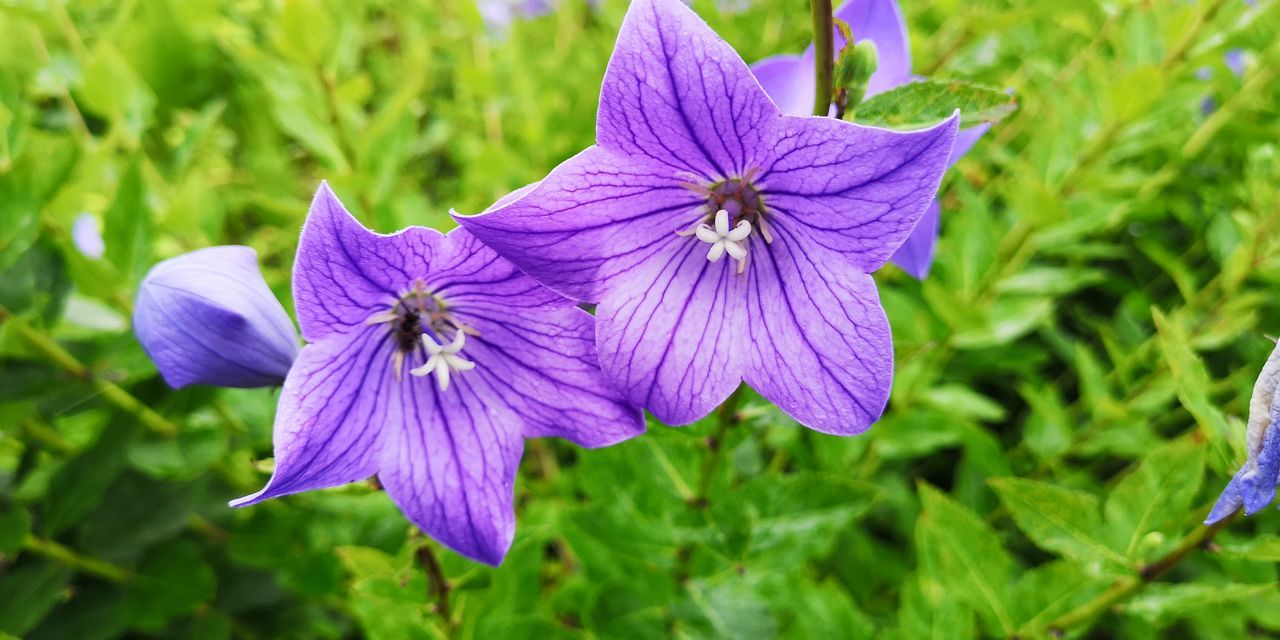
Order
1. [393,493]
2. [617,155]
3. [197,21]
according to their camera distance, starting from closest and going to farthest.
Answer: [617,155] < [393,493] < [197,21]

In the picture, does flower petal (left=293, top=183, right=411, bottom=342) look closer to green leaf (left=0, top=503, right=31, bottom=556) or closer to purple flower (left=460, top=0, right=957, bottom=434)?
purple flower (left=460, top=0, right=957, bottom=434)

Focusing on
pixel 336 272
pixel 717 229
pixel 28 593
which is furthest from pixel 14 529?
pixel 717 229

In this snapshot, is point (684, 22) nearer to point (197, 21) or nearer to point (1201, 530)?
point (1201, 530)

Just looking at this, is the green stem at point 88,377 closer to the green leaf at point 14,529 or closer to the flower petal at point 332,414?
the green leaf at point 14,529

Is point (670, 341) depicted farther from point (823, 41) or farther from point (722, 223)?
point (823, 41)

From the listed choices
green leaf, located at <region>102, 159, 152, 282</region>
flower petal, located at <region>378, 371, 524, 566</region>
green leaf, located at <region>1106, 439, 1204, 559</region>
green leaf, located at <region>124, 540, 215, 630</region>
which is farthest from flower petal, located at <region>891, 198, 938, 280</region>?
green leaf, located at <region>124, 540, 215, 630</region>

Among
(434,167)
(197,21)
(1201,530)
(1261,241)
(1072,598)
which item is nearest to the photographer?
(1201,530)

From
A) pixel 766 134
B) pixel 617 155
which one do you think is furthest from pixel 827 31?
pixel 617 155

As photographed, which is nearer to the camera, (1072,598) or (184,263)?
(184,263)
